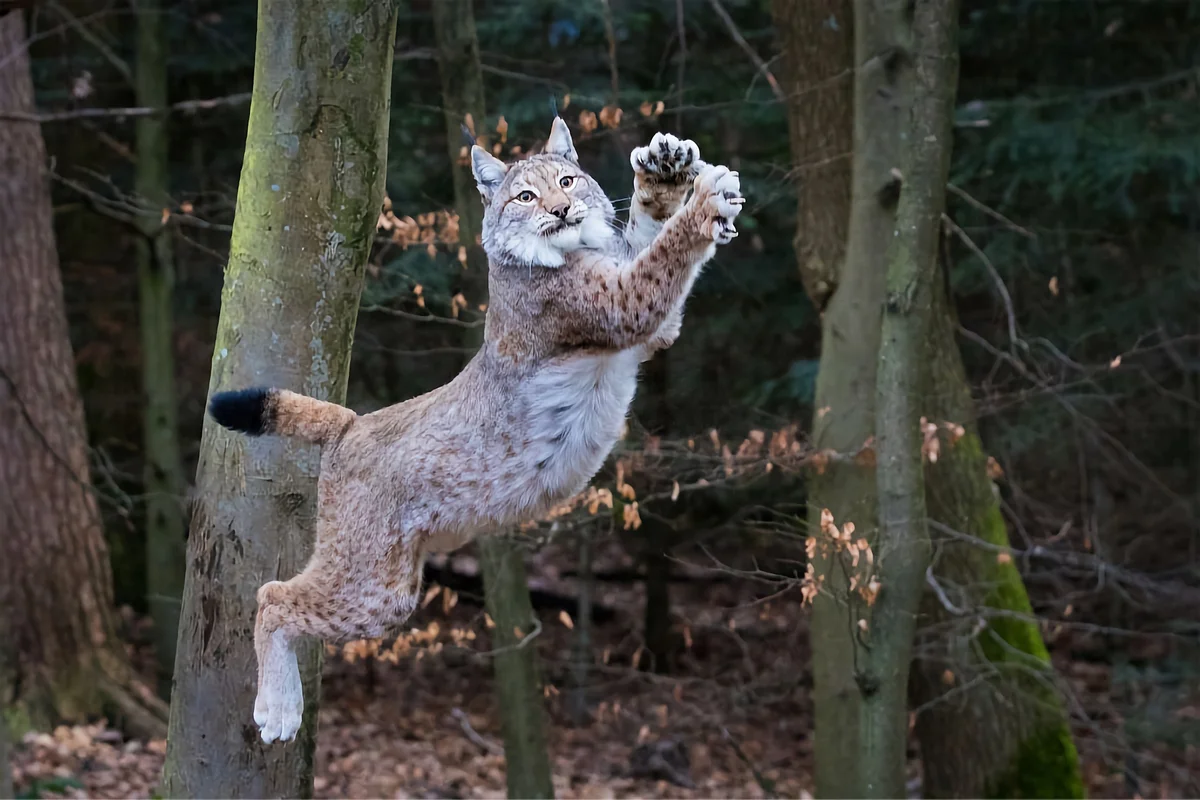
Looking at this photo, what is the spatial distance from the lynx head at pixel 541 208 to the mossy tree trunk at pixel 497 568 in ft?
11.8

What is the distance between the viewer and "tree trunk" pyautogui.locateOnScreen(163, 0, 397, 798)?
423cm

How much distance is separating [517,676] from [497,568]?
2.70 feet

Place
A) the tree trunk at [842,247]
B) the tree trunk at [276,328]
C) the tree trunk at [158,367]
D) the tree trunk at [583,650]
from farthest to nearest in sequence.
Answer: the tree trunk at [583,650] → the tree trunk at [158,367] → the tree trunk at [842,247] → the tree trunk at [276,328]

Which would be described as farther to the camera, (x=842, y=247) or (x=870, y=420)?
(x=842, y=247)

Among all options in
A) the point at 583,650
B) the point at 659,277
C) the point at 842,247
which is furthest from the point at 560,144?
the point at 583,650

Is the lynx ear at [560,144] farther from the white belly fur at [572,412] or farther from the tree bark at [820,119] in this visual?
the tree bark at [820,119]

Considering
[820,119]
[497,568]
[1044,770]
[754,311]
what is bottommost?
[1044,770]

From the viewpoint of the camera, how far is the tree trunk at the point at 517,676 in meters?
8.15

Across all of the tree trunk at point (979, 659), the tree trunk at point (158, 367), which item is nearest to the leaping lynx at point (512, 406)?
the tree trunk at point (979, 659)

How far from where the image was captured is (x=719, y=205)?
3.04 meters

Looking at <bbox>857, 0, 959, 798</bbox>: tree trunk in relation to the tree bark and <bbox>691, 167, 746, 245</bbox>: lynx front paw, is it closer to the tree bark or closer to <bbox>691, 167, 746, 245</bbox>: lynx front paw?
the tree bark

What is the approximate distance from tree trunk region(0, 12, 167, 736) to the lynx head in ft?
21.1

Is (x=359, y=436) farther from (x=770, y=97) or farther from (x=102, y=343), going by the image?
(x=102, y=343)

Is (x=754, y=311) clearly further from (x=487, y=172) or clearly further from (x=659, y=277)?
(x=659, y=277)
